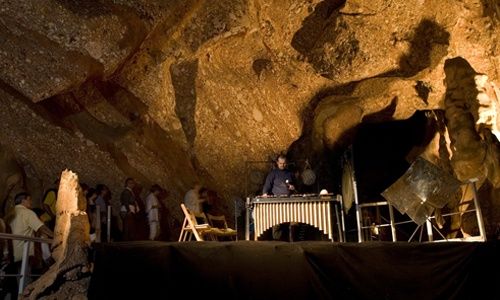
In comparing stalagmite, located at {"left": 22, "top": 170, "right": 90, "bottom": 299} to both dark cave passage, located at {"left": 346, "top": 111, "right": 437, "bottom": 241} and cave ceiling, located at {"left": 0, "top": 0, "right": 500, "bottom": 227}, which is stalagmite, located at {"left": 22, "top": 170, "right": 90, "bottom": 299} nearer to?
cave ceiling, located at {"left": 0, "top": 0, "right": 500, "bottom": 227}

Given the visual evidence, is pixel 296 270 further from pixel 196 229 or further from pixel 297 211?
pixel 196 229

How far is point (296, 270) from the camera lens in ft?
15.6

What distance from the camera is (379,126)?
11812mm

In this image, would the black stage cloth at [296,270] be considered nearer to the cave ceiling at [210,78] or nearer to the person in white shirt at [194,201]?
the cave ceiling at [210,78]

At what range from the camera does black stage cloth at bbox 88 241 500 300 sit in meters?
4.61

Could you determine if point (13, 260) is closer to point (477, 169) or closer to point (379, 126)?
point (477, 169)

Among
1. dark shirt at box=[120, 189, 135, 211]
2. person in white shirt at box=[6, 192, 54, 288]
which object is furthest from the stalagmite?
dark shirt at box=[120, 189, 135, 211]

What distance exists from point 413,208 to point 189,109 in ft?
18.2

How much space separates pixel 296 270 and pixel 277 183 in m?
3.78

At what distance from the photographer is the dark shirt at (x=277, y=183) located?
8.40 metres

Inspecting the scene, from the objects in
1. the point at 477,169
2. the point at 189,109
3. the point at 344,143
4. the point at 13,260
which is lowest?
the point at 13,260

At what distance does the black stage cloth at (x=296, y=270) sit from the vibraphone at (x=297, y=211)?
1942 mm

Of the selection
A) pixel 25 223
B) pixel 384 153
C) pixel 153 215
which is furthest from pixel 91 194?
pixel 384 153

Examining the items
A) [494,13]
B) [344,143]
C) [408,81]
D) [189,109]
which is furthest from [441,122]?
[189,109]
